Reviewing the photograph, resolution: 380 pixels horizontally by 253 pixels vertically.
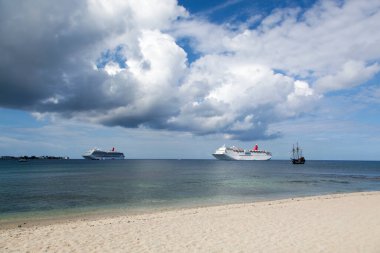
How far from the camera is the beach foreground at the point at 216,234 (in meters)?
12.2

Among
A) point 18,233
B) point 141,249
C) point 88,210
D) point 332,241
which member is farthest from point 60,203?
point 332,241

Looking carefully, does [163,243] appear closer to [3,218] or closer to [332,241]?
[332,241]

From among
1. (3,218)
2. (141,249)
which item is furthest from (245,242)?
(3,218)

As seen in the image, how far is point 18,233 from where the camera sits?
50.1 feet

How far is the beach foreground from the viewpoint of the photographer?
12188mm

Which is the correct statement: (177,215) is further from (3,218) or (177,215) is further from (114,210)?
(3,218)

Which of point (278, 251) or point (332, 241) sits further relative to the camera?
point (332, 241)

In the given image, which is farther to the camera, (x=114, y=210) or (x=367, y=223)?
(x=114, y=210)

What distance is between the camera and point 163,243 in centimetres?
1288

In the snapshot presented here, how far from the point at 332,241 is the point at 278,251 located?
2969mm

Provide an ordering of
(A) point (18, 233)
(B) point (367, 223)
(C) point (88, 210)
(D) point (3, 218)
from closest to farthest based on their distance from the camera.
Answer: (A) point (18, 233) < (B) point (367, 223) < (D) point (3, 218) < (C) point (88, 210)

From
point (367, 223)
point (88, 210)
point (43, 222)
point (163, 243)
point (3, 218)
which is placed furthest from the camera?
point (88, 210)

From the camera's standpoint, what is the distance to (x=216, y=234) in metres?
14.3

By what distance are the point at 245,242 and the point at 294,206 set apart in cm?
1190
